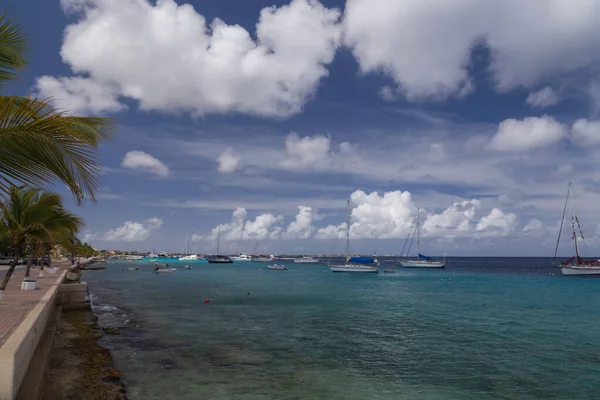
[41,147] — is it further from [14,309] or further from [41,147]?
[14,309]

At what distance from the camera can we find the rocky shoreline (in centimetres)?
1165

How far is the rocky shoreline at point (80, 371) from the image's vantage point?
38.2ft

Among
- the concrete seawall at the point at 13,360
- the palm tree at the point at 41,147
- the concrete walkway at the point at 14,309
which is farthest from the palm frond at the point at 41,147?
the concrete walkway at the point at 14,309

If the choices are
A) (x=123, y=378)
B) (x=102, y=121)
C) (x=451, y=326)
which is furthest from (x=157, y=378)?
(x=451, y=326)

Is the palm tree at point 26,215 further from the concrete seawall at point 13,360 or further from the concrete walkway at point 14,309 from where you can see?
the concrete seawall at point 13,360

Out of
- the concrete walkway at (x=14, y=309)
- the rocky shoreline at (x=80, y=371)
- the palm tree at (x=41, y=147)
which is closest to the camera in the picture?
the palm tree at (x=41, y=147)

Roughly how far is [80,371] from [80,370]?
134mm

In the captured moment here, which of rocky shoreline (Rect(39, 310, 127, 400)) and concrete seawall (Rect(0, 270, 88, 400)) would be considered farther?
rocky shoreline (Rect(39, 310, 127, 400))

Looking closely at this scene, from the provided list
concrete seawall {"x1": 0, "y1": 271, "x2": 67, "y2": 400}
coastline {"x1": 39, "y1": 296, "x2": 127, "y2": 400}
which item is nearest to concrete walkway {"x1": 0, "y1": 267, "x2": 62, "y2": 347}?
concrete seawall {"x1": 0, "y1": 271, "x2": 67, "y2": 400}

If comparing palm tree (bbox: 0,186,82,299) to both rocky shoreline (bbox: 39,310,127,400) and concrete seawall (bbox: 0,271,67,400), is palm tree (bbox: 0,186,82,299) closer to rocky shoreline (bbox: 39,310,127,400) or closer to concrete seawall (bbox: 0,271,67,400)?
rocky shoreline (bbox: 39,310,127,400)

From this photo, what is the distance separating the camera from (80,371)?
13.6 meters

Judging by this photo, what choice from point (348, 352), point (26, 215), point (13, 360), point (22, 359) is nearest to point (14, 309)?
point (26, 215)

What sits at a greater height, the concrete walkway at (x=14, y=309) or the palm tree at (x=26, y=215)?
the palm tree at (x=26, y=215)

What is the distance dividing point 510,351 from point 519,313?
1770 centimetres
